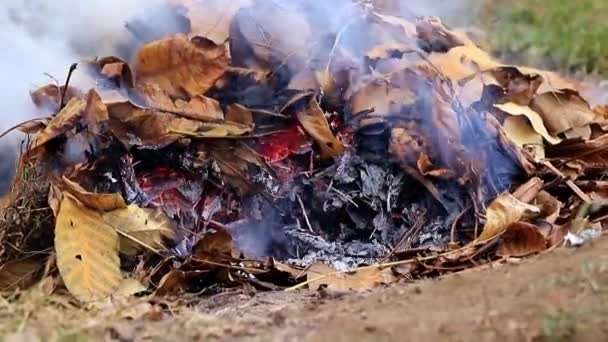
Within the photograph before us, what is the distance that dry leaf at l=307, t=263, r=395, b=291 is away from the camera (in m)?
1.98

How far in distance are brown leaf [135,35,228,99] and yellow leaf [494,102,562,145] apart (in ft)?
2.31

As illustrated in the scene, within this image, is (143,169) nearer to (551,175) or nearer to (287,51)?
(287,51)

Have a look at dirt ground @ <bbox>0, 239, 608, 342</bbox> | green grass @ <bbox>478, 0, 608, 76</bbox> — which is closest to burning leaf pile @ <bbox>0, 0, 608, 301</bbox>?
dirt ground @ <bbox>0, 239, 608, 342</bbox>

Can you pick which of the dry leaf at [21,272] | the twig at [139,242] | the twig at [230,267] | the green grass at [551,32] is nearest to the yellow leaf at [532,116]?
the twig at [230,267]

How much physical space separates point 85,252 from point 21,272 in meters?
0.18

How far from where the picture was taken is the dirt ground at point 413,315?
1.35 metres

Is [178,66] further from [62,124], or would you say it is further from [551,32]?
[551,32]

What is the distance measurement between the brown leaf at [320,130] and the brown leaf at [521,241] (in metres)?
0.45

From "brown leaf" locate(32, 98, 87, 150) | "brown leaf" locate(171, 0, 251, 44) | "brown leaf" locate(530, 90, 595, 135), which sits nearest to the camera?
"brown leaf" locate(32, 98, 87, 150)

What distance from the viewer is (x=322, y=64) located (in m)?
2.46

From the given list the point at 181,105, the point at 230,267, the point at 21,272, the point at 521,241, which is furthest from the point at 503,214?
the point at 21,272

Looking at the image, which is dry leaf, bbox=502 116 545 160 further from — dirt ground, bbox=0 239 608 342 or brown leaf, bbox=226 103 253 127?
dirt ground, bbox=0 239 608 342

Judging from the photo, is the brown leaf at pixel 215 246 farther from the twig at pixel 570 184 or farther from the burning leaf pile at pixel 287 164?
the twig at pixel 570 184

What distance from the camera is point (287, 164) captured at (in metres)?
2.36
